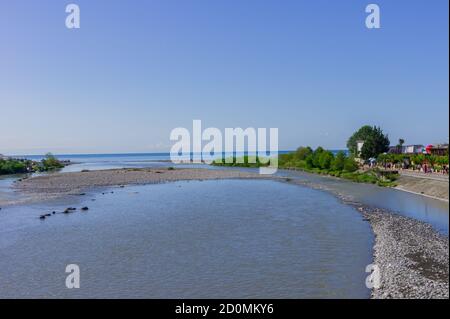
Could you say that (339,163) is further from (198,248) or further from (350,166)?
(198,248)

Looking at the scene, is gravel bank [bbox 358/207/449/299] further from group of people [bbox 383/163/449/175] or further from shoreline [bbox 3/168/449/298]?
group of people [bbox 383/163/449/175]

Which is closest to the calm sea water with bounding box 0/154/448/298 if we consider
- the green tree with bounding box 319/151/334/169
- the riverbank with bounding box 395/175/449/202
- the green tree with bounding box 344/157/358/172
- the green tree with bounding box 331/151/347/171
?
the riverbank with bounding box 395/175/449/202

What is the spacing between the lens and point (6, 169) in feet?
281

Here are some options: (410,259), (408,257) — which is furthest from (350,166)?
(410,259)

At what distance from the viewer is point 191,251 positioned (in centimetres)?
2084

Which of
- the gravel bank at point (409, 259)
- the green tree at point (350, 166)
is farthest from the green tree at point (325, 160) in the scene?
the gravel bank at point (409, 259)

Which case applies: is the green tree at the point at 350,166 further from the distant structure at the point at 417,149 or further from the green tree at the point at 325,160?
the distant structure at the point at 417,149

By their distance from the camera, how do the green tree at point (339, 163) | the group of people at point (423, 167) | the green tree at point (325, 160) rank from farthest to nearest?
1. the green tree at point (325, 160)
2. the green tree at point (339, 163)
3. the group of people at point (423, 167)

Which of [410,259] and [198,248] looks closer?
[410,259]

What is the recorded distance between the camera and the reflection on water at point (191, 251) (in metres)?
15.6

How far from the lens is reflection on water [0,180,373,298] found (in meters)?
15.6

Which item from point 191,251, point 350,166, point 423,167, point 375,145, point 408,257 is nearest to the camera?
point 408,257
